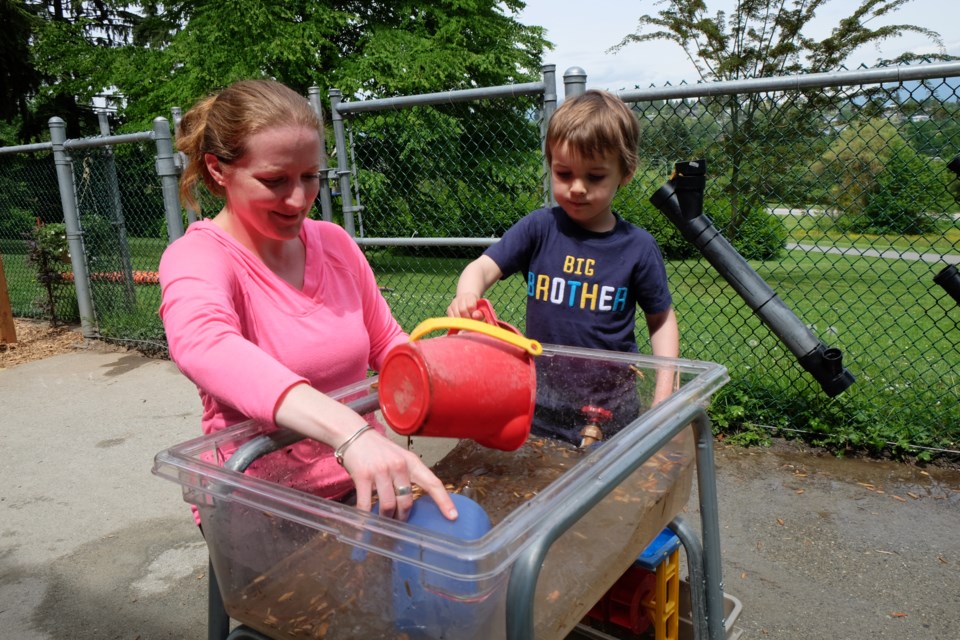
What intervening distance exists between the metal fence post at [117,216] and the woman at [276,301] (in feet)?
16.5

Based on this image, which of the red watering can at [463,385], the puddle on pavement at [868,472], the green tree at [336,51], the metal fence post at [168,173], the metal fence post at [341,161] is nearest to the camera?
the red watering can at [463,385]

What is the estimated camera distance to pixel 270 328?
1.38 meters

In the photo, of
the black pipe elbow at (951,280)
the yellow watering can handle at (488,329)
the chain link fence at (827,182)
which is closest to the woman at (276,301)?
the yellow watering can handle at (488,329)

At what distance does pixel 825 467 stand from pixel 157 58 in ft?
51.9

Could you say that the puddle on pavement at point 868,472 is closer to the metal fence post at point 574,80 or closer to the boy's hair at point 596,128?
the metal fence post at point 574,80

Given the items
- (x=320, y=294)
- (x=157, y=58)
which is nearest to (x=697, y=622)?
(x=320, y=294)

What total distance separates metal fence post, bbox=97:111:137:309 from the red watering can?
18.6 ft

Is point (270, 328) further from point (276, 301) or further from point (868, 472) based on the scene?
point (868, 472)

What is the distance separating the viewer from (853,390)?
12.4ft

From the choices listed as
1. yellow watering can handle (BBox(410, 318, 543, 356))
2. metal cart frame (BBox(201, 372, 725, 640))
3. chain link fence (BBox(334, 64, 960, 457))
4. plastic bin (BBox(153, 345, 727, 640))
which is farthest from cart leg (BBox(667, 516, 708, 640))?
chain link fence (BBox(334, 64, 960, 457))

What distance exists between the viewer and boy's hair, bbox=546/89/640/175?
1882mm

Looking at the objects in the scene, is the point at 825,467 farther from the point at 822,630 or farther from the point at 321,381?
the point at 321,381

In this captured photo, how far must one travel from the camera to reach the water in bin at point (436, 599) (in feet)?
2.60

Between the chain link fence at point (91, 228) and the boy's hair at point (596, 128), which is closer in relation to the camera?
the boy's hair at point (596, 128)
